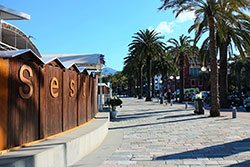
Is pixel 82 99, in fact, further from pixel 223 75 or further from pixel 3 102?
pixel 223 75

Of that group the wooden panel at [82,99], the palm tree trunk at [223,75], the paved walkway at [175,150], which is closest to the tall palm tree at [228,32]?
the palm tree trunk at [223,75]

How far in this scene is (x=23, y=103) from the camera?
7.60 m

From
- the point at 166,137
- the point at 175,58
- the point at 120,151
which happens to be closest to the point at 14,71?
the point at 120,151

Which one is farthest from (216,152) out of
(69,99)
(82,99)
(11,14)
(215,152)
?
(11,14)

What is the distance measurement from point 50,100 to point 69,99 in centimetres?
204

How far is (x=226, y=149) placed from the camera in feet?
35.5

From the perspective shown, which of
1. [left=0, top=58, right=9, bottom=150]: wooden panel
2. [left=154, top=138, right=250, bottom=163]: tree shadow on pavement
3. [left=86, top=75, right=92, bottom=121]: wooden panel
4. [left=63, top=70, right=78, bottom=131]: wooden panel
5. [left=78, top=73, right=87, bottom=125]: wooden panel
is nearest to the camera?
[left=0, top=58, right=9, bottom=150]: wooden panel

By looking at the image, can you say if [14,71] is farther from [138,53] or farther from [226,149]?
[138,53]

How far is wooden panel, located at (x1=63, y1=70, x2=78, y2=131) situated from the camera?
10.8m

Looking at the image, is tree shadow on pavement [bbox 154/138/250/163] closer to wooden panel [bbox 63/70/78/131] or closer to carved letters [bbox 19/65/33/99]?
wooden panel [bbox 63/70/78/131]

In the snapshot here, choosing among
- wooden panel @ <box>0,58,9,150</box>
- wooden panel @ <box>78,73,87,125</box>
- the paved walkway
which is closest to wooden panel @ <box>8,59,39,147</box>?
wooden panel @ <box>0,58,9,150</box>

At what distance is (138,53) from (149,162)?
164 feet

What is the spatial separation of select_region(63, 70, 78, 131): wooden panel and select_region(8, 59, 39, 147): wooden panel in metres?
2.38

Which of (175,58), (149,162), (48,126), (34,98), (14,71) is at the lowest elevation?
(149,162)
